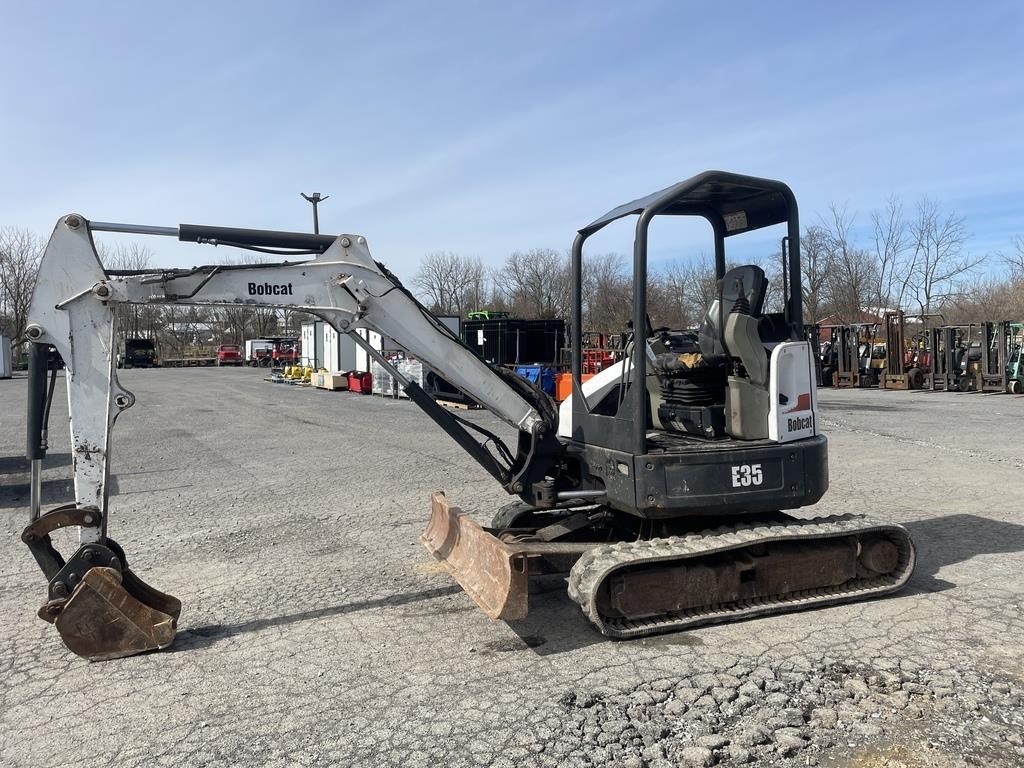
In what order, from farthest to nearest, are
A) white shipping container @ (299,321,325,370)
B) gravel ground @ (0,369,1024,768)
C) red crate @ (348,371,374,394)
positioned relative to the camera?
white shipping container @ (299,321,325,370), red crate @ (348,371,374,394), gravel ground @ (0,369,1024,768)

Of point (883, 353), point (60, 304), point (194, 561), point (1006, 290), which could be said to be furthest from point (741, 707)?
point (1006, 290)

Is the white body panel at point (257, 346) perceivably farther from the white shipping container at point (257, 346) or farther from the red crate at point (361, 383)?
the red crate at point (361, 383)

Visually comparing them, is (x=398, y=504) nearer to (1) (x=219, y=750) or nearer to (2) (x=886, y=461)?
(1) (x=219, y=750)

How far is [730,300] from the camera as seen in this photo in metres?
5.40

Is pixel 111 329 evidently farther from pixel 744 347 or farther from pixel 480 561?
pixel 744 347

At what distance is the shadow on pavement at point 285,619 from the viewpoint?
481 cm

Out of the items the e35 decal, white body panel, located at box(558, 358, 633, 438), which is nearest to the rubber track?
the e35 decal

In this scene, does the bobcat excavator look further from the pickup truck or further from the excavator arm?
the pickup truck

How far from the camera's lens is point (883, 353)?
29.0 m

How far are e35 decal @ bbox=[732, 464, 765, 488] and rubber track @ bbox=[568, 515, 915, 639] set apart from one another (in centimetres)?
30

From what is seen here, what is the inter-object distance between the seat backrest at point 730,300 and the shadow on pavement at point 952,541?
216 cm

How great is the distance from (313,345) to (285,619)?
30654mm

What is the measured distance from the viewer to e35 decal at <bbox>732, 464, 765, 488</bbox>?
16.5 ft

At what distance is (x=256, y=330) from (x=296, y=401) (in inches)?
2150
